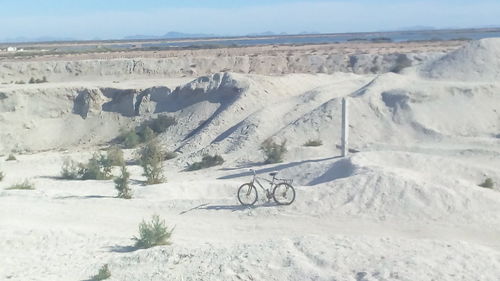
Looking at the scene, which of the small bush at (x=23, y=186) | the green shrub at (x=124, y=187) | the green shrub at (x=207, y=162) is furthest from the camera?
the green shrub at (x=207, y=162)

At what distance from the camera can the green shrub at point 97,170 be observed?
23156 mm

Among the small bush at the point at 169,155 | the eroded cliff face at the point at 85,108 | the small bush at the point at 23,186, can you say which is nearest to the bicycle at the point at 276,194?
the small bush at the point at 23,186

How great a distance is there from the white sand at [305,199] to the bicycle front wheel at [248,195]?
0.23 meters

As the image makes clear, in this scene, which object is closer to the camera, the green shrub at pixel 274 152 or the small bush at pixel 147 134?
the green shrub at pixel 274 152

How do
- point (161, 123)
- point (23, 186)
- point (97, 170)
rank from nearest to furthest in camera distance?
point (23, 186)
point (97, 170)
point (161, 123)

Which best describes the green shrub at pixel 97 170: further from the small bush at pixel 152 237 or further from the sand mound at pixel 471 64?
the sand mound at pixel 471 64

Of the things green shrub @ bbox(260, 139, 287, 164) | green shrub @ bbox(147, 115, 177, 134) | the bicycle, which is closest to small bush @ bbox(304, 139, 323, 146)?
green shrub @ bbox(260, 139, 287, 164)

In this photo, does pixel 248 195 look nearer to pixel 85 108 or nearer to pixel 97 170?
pixel 97 170

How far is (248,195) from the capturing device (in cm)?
1502

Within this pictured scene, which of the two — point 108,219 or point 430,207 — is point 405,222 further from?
point 108,219

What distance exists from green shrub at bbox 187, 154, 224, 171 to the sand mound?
9.61 meters

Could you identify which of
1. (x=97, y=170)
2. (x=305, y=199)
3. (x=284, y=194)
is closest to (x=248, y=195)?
(x=284, y=194)

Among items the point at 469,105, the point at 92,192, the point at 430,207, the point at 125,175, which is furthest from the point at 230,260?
the point at 469,105

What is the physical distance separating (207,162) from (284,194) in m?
10.3
